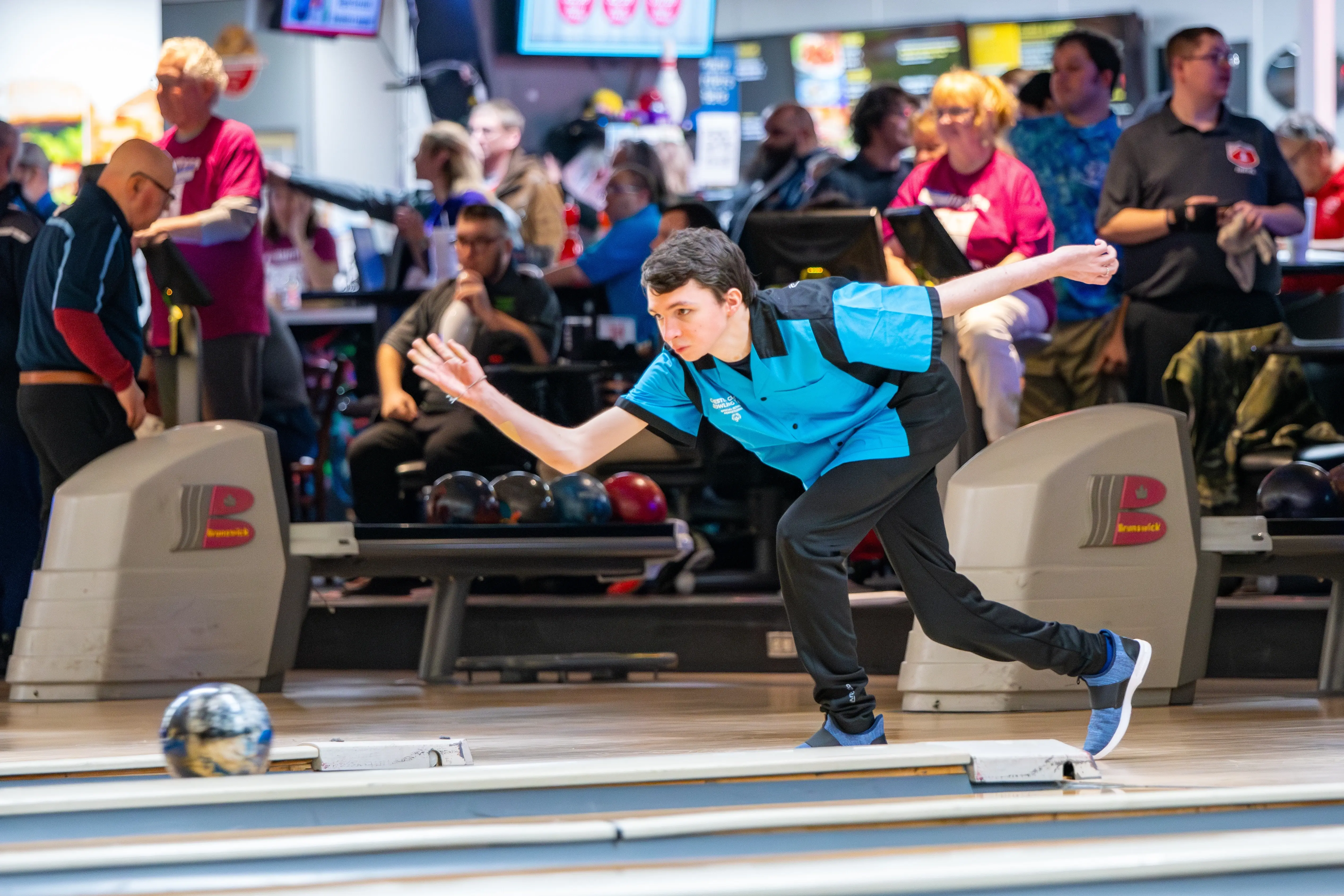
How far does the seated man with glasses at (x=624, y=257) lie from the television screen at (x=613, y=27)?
222 inches

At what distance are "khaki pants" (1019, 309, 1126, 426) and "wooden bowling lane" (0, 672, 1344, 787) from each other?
112 centimetres

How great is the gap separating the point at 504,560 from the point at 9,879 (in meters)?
3.38

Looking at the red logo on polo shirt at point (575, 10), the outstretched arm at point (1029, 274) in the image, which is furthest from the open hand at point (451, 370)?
the red logo on polo shirt at point (575, 10)

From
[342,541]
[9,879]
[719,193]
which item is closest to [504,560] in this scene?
[342,541]

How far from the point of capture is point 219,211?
5.51 m

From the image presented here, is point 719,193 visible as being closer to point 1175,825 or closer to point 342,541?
point 342,541

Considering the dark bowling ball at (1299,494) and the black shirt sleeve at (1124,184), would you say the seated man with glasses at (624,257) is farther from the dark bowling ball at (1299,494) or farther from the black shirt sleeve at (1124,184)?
the dark bowling ball at (1299,494)

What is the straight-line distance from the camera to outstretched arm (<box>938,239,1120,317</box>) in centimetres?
306

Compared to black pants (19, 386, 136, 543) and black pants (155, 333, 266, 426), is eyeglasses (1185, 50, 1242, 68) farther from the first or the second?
black pants (19, 386, 136, 543)

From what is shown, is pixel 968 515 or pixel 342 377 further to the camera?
pixel 342 377

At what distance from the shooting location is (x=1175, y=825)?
2.37m

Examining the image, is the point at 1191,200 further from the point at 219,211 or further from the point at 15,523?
the point at 15,523

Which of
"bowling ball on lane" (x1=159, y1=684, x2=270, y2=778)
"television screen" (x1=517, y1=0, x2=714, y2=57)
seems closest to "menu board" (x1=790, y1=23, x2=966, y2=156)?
"television screen" (x1=517, y1=0, x2=714, y2=57)

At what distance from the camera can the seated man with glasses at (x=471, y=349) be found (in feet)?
20.5
